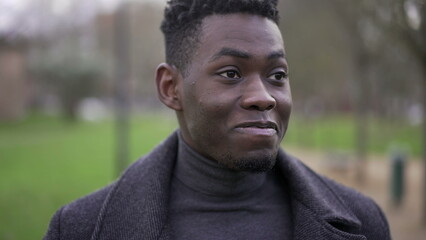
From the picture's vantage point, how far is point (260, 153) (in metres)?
1.97

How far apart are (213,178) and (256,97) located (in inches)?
19.9

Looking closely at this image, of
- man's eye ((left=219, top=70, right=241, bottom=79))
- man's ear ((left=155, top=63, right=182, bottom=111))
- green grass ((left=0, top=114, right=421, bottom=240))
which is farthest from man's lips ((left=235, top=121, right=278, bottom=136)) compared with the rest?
green grass ((left=0, top=114, right=421, bottom=240))

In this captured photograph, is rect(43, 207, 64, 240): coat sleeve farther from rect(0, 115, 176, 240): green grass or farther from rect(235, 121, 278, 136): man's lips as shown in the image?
rect(0, 115, 176, 240): green grass

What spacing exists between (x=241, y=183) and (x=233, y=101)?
1.56 ft

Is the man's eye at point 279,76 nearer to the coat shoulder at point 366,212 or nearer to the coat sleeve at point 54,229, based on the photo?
the coat shoulder at point 366,212

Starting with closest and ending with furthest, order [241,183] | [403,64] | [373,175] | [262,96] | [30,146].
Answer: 1. [262,96]
2. [241,183]
3. [373,175]
4. [403,64]
5. [30,146]

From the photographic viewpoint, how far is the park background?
309 inches

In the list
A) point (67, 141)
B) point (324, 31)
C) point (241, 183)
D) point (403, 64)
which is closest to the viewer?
point (241, 183)

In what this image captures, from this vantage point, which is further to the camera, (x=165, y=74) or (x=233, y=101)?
(x=165, y=74)

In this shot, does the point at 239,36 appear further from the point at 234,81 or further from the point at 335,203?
the point at 335,203

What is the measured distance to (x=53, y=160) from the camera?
13750 mm

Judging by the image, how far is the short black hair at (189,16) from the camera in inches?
81.8

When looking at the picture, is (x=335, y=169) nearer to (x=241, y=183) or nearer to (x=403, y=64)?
(x=403, y=64)

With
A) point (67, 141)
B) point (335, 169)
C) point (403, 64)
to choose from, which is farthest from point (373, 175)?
point (67, 141)
